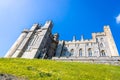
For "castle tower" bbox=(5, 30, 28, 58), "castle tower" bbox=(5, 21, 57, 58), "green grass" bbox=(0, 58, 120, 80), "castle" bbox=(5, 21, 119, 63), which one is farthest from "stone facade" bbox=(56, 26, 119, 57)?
"green grass" bbox=(0, 58, 120, 80)

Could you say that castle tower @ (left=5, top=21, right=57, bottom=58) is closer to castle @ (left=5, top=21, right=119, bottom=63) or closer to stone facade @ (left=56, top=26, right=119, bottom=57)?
castle @ (left=5, top=21, right=119, bottom=63)

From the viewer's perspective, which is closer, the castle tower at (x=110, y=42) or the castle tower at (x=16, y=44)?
the castle tower at (x=110, y=42)

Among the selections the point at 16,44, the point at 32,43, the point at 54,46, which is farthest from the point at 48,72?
the point at 54,46

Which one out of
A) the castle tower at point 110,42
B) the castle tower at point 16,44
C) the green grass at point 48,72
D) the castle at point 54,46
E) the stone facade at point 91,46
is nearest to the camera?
the green grass at point 48,72

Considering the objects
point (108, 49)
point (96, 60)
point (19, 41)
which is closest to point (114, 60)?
point (96, 60)

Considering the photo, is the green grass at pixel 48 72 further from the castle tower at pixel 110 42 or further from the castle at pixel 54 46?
the castle tower at pixel 110 42

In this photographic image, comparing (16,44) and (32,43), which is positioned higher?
(32,43)

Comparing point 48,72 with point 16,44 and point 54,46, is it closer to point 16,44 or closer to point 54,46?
point 16,44

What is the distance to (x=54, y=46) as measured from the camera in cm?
6788

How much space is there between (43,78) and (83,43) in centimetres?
5317

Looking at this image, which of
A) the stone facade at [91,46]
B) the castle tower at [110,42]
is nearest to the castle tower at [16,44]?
the stone facade at [91,46]

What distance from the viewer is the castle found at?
55.7 meters

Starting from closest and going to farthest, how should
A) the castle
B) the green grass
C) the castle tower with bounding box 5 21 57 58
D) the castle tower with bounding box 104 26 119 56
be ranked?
1. the green grass
2. the castle tower with bounding box 5 21 57 58
3. the castle tower with bounding box 104 26 119 56
4. the castle

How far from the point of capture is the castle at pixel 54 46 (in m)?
55.7
